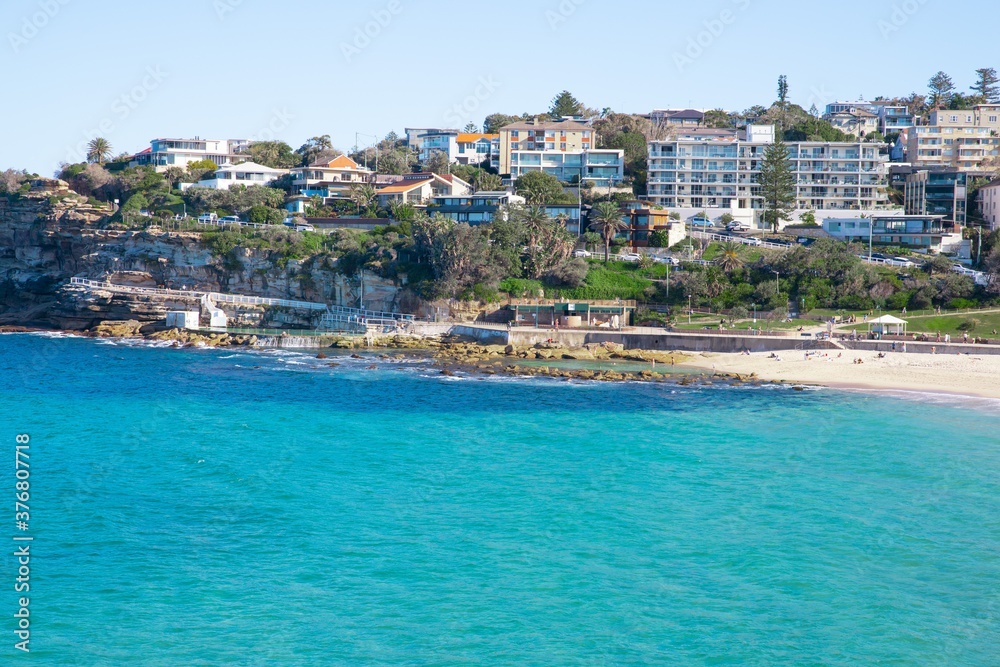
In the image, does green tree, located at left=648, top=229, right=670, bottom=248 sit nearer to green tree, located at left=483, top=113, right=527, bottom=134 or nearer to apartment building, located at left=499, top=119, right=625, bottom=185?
apartment building, located at left=499, top=119, right=625, bottom=185

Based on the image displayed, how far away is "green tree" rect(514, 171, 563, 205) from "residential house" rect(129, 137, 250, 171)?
4458 centimetres

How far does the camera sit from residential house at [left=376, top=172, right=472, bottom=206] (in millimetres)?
89688

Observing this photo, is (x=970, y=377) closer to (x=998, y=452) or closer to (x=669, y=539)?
Answer: (x=998, y=452)

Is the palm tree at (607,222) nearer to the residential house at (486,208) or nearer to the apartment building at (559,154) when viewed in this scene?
the residential house at (486,208)

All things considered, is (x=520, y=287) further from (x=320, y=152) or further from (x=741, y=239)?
(x=320, y=152)

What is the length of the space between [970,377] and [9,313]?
71.9m

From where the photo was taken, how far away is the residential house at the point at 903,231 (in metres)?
76.1

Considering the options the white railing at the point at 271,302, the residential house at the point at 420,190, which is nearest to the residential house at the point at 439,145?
the residential house at the point at 420,190

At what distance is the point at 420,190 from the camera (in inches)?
3556

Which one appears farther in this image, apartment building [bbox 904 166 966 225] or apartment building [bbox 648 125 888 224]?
apartment building [bbox 648 125 888 224]

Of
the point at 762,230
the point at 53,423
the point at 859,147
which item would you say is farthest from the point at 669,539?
Result: the point at 859,147

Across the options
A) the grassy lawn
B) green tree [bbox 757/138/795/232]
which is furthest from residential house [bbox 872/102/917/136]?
the grassy lawn

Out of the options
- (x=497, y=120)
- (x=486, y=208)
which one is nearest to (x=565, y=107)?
(x=497, y=120)

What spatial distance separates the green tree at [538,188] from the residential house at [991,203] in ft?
129
